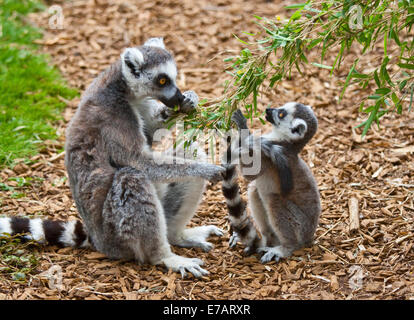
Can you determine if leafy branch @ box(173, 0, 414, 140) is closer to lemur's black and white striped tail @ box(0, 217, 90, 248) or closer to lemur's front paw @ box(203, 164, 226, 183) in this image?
lemur's front paw @ box(203, 164, 226, 183)

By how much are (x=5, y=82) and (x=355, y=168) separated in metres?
5.68

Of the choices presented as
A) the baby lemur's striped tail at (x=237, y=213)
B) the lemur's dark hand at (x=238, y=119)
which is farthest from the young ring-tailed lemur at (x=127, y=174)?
the lemur's dark hand at (x=238, y=119)

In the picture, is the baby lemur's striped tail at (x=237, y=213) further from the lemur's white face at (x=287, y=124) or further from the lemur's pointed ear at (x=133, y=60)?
the lemur's pointed ear at (x=133, y=60)

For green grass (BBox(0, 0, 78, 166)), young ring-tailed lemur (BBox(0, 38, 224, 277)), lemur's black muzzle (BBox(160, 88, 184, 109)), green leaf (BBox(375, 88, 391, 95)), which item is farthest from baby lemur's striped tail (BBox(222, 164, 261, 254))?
green grass (BBox(0, 0, 78, 166))

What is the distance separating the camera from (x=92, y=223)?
16.1 feet

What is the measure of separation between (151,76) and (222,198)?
1971 millimetres

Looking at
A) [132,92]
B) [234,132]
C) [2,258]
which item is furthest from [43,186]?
[234,132]

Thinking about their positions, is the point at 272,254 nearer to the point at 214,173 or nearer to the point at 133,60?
the point at 214,173

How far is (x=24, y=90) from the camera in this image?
827 cm

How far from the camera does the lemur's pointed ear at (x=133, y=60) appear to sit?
4.98 metres

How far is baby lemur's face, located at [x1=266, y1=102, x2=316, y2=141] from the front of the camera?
5.21 metres

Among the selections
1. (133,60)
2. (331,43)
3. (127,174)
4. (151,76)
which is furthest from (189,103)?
(331,43)

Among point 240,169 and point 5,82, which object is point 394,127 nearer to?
point 240,169

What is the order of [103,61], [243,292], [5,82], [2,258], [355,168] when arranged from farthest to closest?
[103,61], [5,82], [355,168], [2,258], [243,292]
